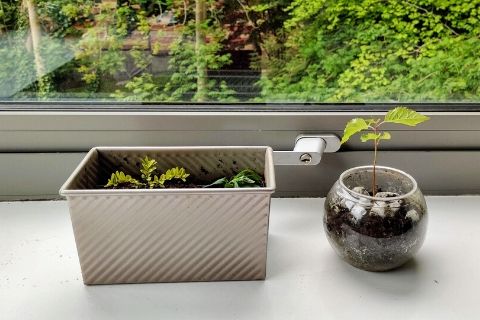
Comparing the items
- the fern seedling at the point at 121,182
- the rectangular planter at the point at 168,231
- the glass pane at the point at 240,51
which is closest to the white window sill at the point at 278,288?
the rectangular planter at the point at 168,231

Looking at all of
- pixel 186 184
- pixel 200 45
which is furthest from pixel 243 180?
pixel 200 45

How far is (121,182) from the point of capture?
2.17 feet

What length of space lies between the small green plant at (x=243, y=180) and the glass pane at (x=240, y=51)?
0.68 ft

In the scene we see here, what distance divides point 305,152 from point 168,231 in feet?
0.92

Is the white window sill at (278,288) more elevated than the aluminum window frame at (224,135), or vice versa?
the aluminum window frame at (224,135)

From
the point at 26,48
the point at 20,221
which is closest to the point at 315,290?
the point at 20,221

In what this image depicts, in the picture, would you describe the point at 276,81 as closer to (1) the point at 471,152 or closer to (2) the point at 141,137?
(2) the point at 141,137

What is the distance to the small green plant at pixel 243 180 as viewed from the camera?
2.13 feet

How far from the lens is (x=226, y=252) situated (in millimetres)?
621

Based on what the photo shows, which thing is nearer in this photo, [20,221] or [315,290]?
[315,290]

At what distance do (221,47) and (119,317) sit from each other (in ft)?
1.56

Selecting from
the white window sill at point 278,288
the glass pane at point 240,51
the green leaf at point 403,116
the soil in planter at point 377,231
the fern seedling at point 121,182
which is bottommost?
the white window sill at point 278,288

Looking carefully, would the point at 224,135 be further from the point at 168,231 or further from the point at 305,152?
the point at 168,231

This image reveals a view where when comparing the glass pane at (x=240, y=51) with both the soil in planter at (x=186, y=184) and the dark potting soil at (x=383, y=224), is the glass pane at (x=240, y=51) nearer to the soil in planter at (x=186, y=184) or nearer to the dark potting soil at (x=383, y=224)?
the soil in planter at (x=186, y=184)
